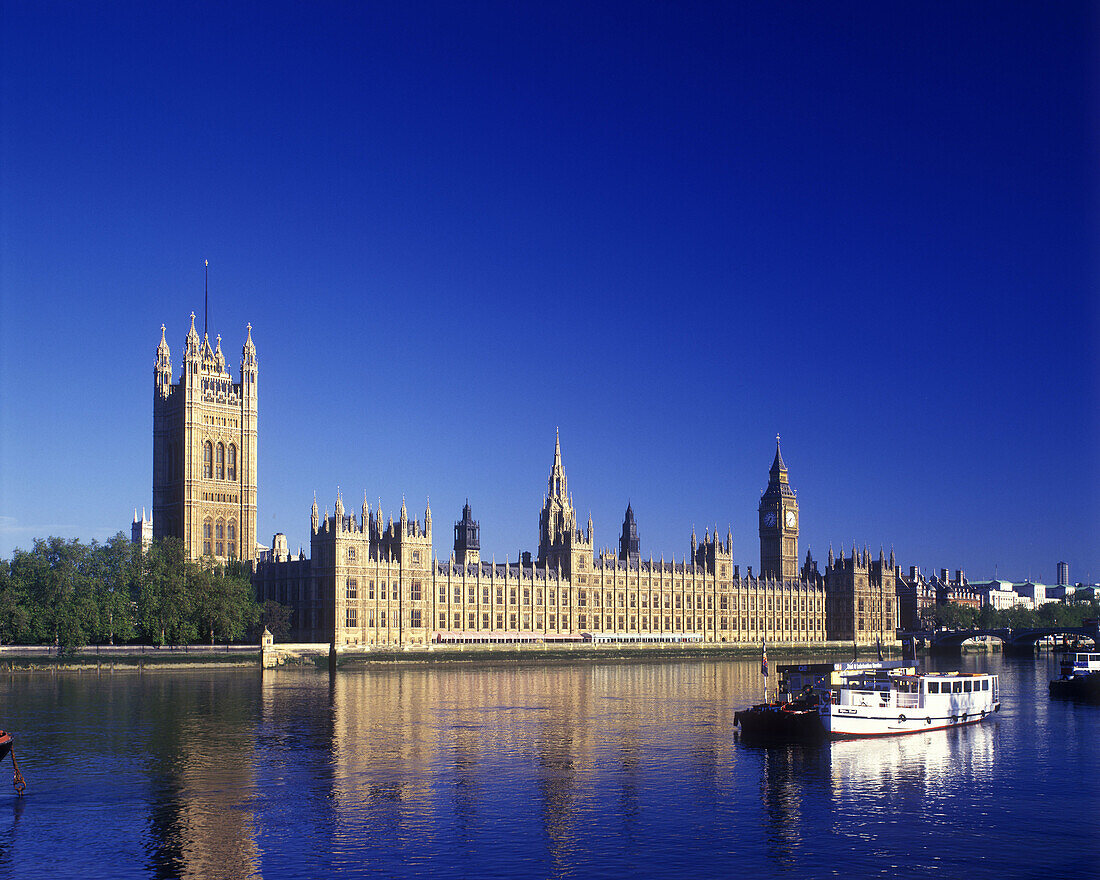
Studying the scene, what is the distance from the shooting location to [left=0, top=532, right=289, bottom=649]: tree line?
10844 cm

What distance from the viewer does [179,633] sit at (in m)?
116

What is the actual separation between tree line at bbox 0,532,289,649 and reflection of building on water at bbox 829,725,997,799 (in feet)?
238

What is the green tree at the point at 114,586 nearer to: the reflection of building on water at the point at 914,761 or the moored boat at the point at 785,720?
the moored boat at the point at 785,720

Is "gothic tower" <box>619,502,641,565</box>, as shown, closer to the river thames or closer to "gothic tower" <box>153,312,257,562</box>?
"gothic tower" <box>153,312,257,562</box>

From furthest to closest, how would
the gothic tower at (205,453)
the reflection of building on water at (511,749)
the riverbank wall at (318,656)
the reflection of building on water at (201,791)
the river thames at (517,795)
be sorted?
1. the gothic tower at (205,453)
2. the riverbank wall at (318,656)
3. the reflection of building on water at (511,749)
4. the river thames at (517,795)
5. the reflection of building on water at (201,791)

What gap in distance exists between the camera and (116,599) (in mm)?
112500

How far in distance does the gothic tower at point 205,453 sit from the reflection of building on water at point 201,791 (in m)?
76.0

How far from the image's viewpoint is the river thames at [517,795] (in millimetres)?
36938

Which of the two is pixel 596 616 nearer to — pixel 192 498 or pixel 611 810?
pixel 192 498

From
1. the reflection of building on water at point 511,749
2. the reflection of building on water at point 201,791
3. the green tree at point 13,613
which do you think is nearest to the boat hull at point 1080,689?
the reflection of building on water at point 511,749

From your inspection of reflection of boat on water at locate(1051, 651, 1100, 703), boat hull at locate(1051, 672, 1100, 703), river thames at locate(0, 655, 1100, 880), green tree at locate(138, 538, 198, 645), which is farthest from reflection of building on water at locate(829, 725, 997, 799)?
green tree at locate(138, 538, 198, 645)

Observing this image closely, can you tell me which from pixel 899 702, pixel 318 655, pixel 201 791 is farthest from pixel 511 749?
pixel 318 655

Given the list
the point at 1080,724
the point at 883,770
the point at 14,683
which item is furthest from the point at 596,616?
the point at 883,770

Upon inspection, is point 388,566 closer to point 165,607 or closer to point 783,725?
point 165,607
